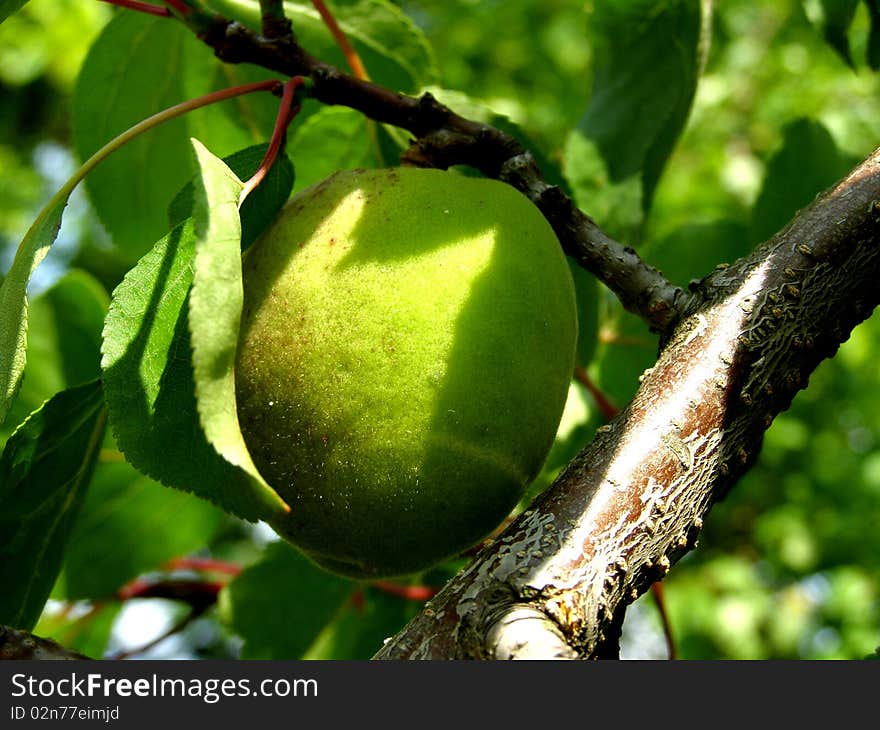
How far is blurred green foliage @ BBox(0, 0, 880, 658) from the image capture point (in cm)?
142

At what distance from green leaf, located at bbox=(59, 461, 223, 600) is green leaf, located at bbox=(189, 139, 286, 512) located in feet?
2.49

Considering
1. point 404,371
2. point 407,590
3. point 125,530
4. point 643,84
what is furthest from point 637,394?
point 125,530

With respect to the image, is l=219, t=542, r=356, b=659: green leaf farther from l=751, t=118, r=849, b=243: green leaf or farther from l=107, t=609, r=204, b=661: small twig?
l=751, t=118, r=849, b=243: green leaf

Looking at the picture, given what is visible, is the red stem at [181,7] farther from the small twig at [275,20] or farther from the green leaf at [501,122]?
the green leaf at [501,122]

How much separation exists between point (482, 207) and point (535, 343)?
12cm

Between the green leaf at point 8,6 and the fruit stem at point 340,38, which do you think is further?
the fruit stem at point 340,38

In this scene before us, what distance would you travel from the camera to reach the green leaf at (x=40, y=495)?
0.89 meters

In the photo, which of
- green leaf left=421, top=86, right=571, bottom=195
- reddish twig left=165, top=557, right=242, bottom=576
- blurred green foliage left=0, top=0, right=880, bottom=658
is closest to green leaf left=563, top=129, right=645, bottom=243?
blurred green foliage left=0, top=0, right=880, bottom=658

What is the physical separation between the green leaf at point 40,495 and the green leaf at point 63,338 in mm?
505

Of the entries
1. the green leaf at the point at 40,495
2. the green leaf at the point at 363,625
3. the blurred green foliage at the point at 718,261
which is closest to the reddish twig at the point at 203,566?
the blurred green foliage at the point at 718,261

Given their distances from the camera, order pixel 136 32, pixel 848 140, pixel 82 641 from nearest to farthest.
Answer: pixel 136 32 → pixel 82 641 → pixel 848 140

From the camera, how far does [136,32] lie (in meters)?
1.22

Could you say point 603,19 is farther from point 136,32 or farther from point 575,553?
point 575,553

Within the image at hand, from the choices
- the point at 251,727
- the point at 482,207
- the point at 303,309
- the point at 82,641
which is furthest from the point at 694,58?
the point at 82,641
